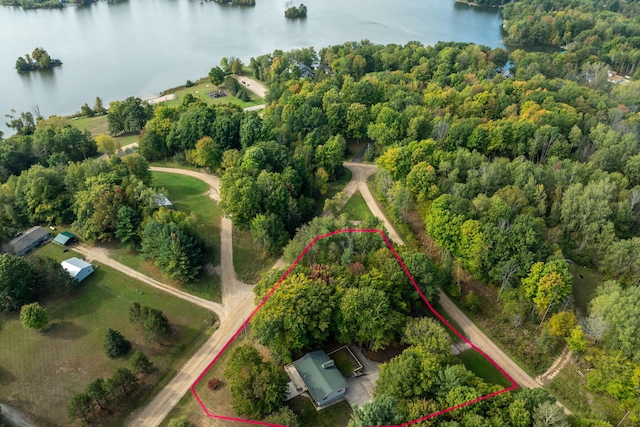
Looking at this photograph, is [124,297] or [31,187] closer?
[124,297]

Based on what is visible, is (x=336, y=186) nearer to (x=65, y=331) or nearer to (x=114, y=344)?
(x=114, y=344)

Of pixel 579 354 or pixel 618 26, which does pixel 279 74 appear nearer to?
pixel 579 354

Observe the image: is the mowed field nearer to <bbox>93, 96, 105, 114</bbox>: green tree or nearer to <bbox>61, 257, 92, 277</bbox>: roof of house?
<bbox>61, 257, 92, 277</bbox>: roof of house

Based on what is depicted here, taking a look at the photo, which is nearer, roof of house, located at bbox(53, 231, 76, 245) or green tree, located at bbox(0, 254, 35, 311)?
green tree, located at bbox(0, 254, 35, 311)

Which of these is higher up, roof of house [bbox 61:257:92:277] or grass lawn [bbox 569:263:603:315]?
roof of house [bbox 61:257:92:277]

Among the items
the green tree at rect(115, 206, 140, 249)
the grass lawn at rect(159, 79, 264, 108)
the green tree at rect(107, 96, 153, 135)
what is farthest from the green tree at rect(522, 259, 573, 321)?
the green tree at rect(107, 96, 153, 135)

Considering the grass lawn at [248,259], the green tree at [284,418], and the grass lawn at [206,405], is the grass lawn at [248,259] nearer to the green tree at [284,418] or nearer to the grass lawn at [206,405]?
the grass lawn at [206,405]

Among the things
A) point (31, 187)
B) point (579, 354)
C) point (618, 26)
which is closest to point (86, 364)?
point (31, 187)

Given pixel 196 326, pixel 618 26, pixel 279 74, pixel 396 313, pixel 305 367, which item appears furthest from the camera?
pixel 618 26
